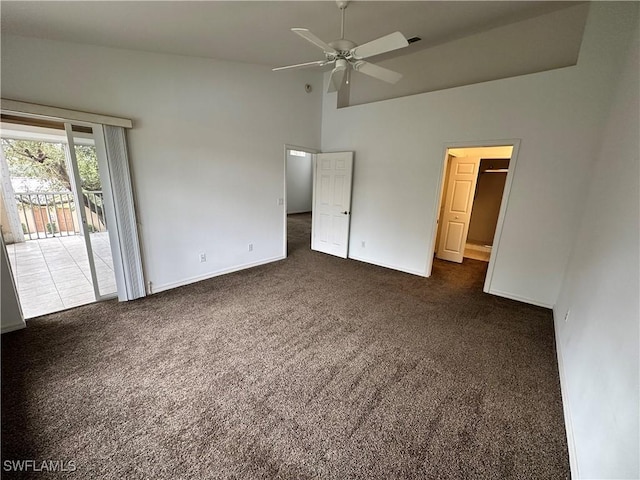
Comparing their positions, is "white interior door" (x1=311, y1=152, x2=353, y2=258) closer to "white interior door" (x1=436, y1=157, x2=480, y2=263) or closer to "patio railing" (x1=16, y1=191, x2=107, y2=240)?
"white interior door" (x1=436, y1=157, x2=480, y2=263)

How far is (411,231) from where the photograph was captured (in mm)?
4219

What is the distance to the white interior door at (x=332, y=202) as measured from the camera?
477 cm

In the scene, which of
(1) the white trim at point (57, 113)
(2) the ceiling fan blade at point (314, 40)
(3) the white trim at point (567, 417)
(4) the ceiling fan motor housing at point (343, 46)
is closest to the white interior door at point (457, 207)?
(3) the white trim at point (567, 417)

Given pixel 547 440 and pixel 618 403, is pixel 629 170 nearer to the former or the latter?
pixel 618 403

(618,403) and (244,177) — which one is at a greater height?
(244,177)

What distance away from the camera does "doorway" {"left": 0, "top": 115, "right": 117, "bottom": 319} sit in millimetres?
2850

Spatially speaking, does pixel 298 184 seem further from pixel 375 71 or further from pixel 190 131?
pixel 375 71

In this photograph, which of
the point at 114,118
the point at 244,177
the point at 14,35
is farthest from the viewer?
the point at 244,177

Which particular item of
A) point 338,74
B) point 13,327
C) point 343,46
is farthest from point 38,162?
point 343,46

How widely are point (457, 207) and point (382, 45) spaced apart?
147 inches

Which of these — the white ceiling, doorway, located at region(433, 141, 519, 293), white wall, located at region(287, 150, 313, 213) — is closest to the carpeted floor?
doorway, located at region(433, 141, 519, 293)

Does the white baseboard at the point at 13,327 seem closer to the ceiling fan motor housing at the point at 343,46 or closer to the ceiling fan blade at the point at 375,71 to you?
the ceiling fan motor housing at the point at 343,46

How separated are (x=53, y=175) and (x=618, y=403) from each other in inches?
335

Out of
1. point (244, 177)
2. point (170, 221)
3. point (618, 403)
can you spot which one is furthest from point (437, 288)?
point (170, 221)
